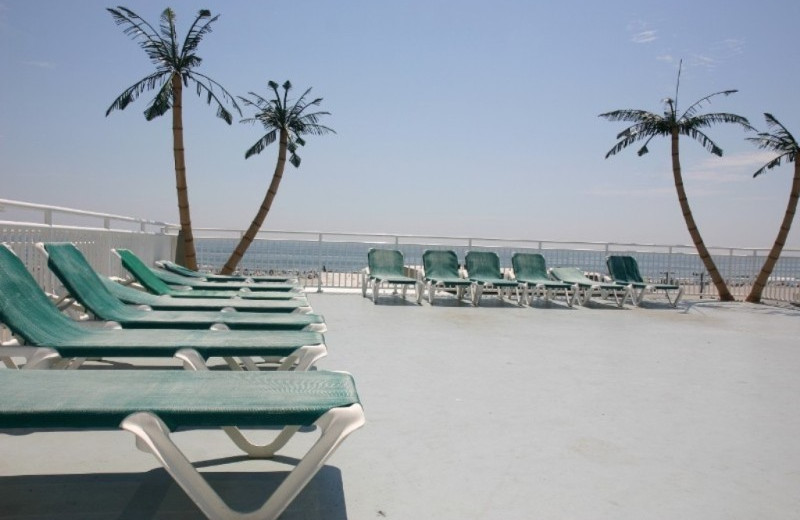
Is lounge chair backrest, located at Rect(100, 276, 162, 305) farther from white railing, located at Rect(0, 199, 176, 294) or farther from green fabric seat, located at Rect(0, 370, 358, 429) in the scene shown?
green fabric seat, located at Rect(0, 370, 358, 429)

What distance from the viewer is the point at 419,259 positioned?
1082 centimetres

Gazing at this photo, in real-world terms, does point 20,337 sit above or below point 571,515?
above

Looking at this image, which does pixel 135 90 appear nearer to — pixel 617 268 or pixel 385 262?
pixel 385 262

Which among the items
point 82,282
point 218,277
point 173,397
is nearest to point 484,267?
point 218,277

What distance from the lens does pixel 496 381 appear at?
4148 millimetres

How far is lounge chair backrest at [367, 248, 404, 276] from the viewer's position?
9906mm

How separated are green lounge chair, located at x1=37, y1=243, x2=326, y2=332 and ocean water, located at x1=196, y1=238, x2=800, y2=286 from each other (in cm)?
651

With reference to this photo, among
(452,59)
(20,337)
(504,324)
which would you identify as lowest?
(504,324)

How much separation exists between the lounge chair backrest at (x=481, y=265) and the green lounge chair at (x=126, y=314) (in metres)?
6.20

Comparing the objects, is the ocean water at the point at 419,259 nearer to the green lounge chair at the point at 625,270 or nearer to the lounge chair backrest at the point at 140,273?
the green lounge chair at the point at 625,270

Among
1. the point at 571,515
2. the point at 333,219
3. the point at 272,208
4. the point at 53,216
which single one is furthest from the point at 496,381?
the point at 333,219

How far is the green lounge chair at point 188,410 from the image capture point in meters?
1.63

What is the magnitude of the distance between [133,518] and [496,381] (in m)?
2.70

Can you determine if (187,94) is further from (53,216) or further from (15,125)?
(53,216)
